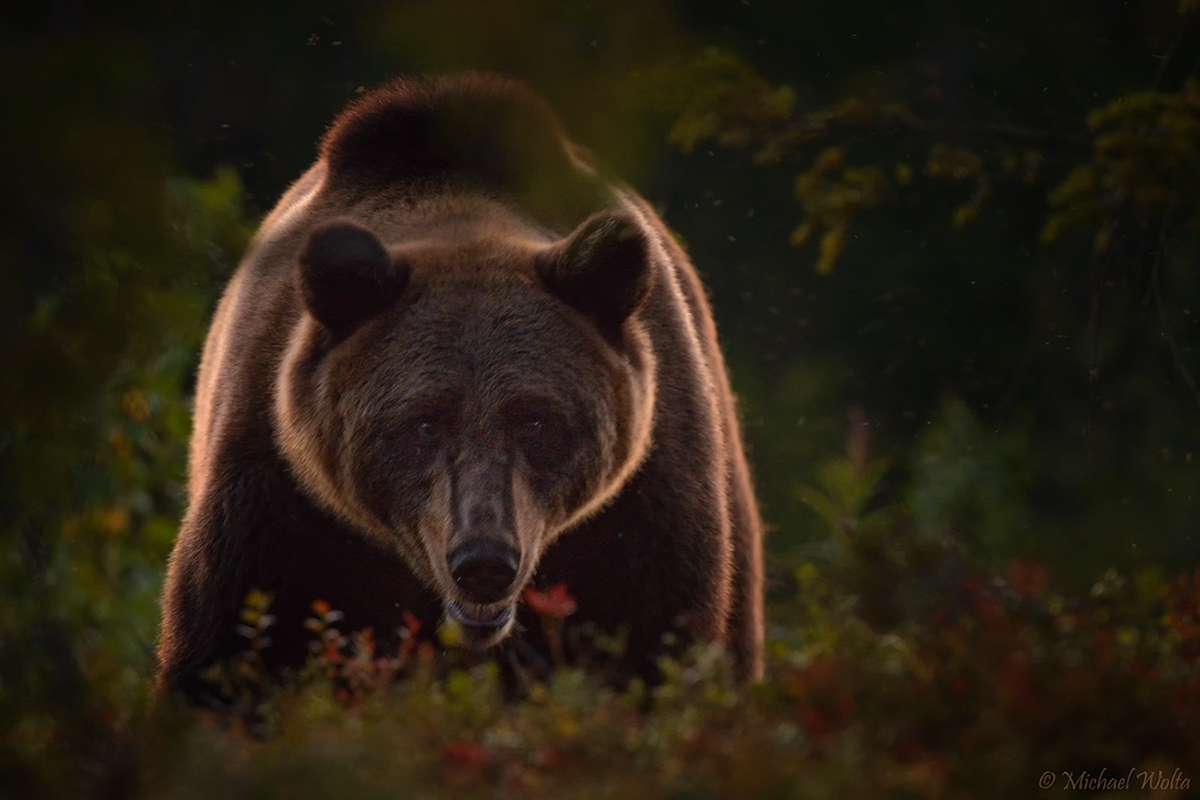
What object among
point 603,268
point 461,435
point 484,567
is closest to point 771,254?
point 603,268

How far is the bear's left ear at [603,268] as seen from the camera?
4.66 metres

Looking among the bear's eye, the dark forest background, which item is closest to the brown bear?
the bear's eye

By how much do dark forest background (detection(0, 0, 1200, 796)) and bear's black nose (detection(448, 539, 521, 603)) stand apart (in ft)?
Result: 2.83

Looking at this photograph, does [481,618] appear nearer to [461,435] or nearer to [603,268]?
[461,435]

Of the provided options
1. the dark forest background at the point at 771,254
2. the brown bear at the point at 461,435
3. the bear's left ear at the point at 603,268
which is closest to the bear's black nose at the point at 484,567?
the brown bear at the point at 461,435

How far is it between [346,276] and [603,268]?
757 mm

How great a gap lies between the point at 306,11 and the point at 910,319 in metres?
14.1

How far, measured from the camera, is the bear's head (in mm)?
4379

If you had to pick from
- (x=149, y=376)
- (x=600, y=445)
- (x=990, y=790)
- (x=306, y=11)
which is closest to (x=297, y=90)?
(x=149, y=376)

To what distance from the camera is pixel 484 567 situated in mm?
4129

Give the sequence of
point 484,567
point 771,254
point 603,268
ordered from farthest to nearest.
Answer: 1. point 771,254
2. point 603,268
3. point 484,567

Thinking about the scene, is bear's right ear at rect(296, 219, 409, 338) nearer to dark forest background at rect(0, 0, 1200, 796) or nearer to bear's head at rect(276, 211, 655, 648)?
bear's head at rect(276, 211, 655, 648)

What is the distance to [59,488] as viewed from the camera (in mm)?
3299

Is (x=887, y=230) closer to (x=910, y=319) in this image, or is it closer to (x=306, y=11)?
(x=910, y=319)
